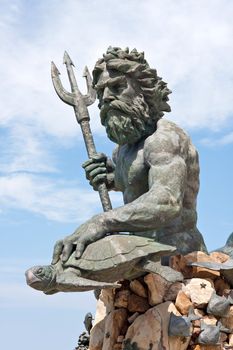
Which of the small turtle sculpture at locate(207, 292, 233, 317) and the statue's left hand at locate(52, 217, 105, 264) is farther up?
the statue's left hand at locate(52, 217, 105, 264)

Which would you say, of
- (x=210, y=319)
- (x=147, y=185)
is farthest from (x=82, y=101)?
(x=210, y=319)

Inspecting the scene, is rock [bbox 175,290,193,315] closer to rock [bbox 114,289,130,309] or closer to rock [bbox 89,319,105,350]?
rock [bbox 114,289,130,309]

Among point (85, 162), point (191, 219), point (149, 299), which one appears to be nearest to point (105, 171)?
point (85, 162)

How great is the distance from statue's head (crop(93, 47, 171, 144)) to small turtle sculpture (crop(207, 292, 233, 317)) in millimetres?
1359

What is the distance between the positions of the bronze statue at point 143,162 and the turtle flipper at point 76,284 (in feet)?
0.80

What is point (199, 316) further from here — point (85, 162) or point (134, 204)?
point (85, 162)

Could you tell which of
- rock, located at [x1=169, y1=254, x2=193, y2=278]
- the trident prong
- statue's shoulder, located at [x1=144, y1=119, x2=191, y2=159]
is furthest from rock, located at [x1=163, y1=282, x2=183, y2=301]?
the trident prong

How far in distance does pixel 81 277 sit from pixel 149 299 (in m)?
0.74

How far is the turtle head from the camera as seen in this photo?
16.0 feet

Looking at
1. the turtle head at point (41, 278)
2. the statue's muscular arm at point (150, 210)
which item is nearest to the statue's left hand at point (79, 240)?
the statue's muscular arm at point (150, 210)

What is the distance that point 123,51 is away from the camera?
568 cm

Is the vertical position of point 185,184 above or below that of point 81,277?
above

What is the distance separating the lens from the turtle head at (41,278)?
4863 millimetres

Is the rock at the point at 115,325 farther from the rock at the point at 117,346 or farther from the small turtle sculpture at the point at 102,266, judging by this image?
the small turtle sculpture at the point at 102,266
